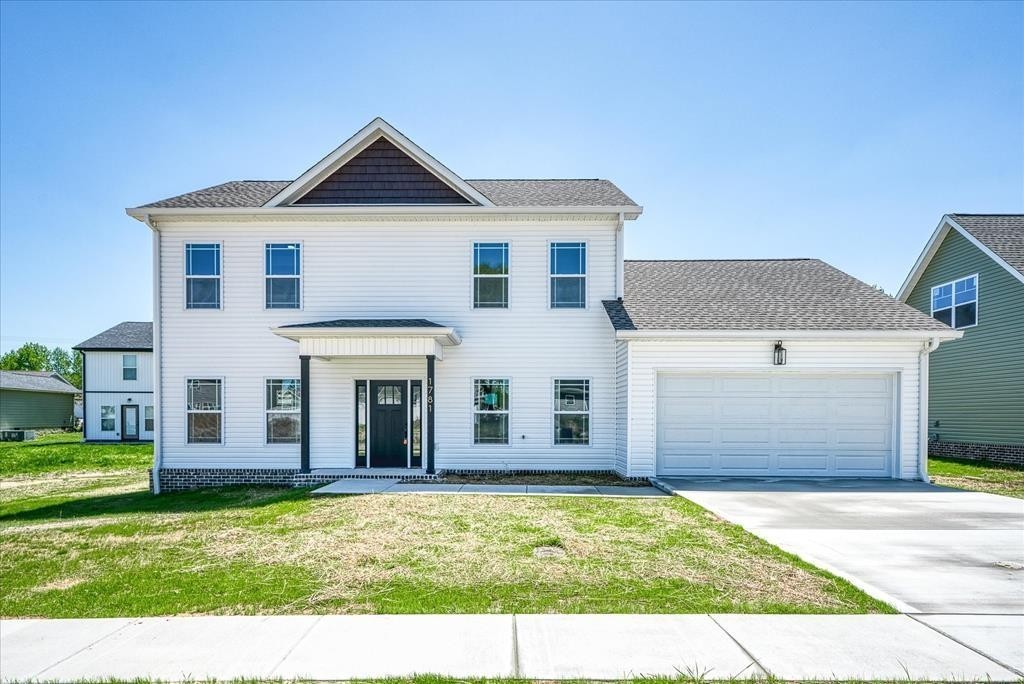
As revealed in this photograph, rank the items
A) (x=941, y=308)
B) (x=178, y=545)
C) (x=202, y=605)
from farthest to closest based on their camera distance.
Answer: (x=941, y=308), (x=178, y=545), (x=202, y=605)

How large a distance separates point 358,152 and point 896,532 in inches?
489

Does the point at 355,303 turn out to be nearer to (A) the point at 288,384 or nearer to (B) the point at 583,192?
(A) the point at 288,384

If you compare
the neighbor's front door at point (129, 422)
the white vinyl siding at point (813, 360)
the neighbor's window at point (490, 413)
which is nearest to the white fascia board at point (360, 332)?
the neighbor's window at point (490, 413)

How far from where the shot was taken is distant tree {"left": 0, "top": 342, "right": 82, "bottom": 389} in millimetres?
81875

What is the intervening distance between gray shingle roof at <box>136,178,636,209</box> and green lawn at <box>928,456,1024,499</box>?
9.01 metres

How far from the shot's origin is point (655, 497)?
10.6 m

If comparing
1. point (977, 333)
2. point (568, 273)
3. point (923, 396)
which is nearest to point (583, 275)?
point (568, 273)

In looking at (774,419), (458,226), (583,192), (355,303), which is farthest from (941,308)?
(355,303)

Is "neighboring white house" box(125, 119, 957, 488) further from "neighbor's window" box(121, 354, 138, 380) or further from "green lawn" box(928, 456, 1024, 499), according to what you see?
"neighbor's window" box(121, 354, 138, 380)

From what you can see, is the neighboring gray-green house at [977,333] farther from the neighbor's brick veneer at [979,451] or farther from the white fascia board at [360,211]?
Result: the white fascia board at [360,211]

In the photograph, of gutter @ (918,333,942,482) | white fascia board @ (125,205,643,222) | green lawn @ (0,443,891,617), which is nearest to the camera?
green lawn @ (0,443,891,617)

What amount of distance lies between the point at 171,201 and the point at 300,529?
948 cm

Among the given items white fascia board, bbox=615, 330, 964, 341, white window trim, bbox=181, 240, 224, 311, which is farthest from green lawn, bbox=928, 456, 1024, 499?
white window trim, bbox=181, 240, 224, 311

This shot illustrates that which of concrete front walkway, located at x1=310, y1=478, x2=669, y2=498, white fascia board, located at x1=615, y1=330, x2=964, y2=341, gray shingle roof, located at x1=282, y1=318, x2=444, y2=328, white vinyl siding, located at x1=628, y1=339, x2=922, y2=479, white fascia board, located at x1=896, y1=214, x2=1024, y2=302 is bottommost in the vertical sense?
concrete front walkway, located at x1=310, y1=478, x2=669, y2=498
